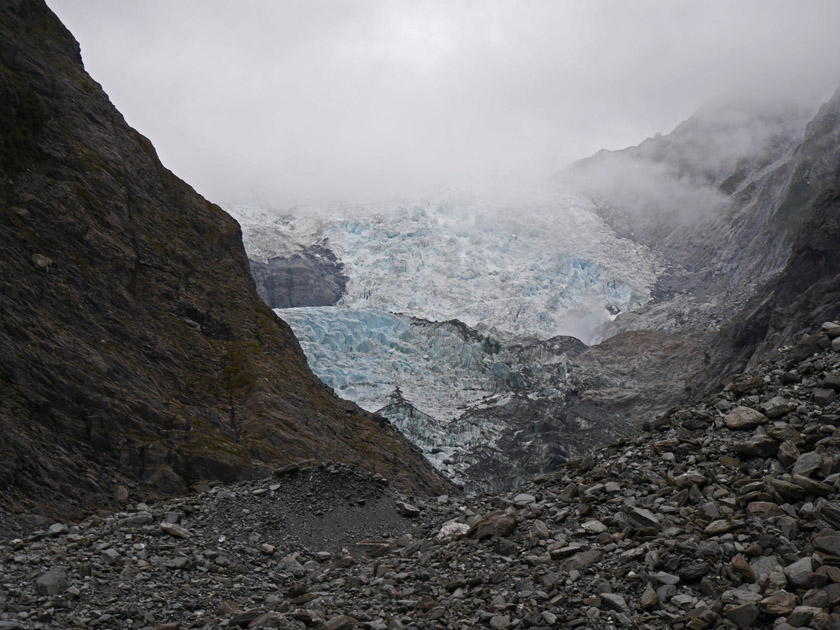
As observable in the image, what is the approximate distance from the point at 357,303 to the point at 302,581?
119304mm

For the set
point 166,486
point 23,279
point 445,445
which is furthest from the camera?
point 445,445

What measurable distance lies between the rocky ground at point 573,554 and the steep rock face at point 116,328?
562 cm

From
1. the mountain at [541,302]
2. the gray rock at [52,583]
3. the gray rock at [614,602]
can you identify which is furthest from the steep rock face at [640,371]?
the gray rock at [52,583]

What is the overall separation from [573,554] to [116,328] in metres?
19.8

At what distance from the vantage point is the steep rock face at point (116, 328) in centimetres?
1847

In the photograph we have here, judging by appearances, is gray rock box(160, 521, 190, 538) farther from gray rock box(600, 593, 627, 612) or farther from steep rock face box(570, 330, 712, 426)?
steep rock face box(570, 330, 712, 426)

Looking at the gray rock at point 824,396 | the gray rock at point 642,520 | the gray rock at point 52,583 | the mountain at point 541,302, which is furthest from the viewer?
the mountain at point 541,302

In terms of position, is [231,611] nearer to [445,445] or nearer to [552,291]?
[445,445]

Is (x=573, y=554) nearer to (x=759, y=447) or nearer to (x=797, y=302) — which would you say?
(x=759, y=447)

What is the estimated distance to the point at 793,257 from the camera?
253 ft

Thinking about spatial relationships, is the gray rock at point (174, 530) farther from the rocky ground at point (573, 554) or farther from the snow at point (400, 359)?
the snow at point (400, 359)

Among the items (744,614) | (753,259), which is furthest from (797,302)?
(753,259)

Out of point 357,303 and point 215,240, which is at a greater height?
point 357,303

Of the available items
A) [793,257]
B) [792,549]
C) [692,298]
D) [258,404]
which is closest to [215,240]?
[258,404]
